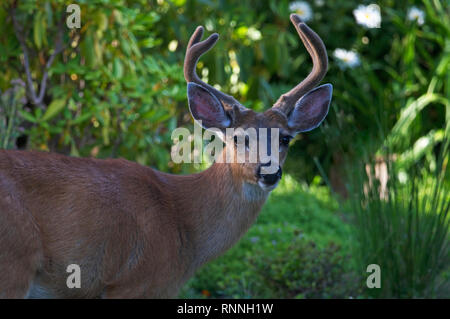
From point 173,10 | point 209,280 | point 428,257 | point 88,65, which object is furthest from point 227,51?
point 428,257

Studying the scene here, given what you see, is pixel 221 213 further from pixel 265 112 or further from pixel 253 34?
pixel 253 34

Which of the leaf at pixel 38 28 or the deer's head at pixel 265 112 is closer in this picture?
the deer's head at pixel 265 112

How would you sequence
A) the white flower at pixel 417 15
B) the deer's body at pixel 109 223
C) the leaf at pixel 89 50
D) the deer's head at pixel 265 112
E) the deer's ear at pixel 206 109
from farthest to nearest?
the white flower at pixel 417 15, the leaf at pixel 89 50, the deer's ear at pixel 206 109, the deer's head at pixel 265 112, the deer's body at pixel 109 223

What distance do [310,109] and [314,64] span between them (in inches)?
11.0

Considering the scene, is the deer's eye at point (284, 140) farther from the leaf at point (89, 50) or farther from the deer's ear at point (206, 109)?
the leaf at point (89, 50)

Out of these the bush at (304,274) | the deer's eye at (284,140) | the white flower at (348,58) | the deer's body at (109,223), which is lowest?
the bush at (304,274)

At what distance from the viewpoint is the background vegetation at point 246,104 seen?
514 cm

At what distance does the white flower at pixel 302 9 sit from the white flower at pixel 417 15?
1358 mm

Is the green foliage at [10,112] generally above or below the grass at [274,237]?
above

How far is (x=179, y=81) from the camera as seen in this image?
20.5 ft

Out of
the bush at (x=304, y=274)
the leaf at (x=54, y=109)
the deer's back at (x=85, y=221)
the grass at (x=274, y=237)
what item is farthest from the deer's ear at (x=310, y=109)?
the leaf at (x=54, y=109)

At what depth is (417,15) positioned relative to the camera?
9125mm

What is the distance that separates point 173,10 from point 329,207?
283 cm
